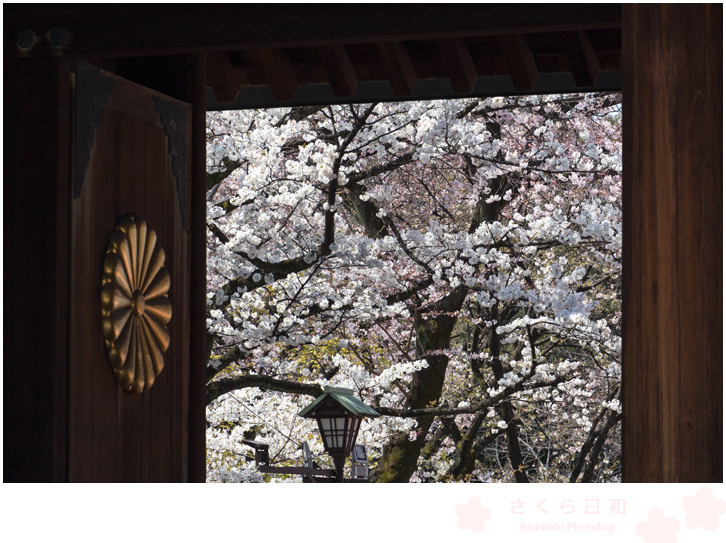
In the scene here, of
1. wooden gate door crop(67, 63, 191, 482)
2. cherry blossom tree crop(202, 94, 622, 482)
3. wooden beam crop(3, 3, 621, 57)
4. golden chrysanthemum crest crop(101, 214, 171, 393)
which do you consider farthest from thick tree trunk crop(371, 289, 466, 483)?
wooden beam crop(3, 3, 621, 57)

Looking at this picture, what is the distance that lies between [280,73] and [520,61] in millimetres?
815

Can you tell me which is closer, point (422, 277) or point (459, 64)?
point (459, 64)

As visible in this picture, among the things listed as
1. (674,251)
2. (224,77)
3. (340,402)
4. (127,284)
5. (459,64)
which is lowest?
(340,402)

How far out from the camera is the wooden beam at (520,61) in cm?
260

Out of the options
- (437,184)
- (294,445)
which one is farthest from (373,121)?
(294,445)

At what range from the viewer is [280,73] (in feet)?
9.34

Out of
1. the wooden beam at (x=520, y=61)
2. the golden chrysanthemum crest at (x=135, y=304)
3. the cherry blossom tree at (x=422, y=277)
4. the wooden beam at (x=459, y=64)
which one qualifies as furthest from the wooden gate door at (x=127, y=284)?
the cherry blossom tree at (x=422, y=277)

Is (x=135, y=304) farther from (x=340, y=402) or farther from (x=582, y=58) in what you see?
(x=340, y=402)

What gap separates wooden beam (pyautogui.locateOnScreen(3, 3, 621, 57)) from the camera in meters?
2.01

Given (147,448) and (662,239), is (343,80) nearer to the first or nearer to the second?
(147,448)

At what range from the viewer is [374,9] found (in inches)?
82.4

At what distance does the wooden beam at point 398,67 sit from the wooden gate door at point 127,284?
0.68 meters

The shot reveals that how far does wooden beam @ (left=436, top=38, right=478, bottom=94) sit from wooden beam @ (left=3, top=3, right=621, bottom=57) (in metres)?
0.53

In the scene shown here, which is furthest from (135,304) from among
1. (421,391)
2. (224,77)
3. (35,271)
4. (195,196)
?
(421,391)
